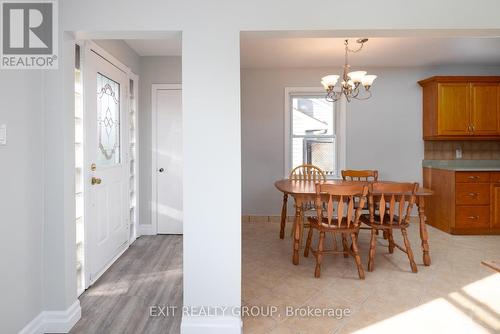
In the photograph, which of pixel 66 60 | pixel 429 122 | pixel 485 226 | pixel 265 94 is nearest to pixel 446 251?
pixel 485 226

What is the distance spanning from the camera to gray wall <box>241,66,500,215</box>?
493cm

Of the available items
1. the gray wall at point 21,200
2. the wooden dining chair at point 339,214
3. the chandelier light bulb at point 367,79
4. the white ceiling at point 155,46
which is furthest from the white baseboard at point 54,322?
the chandelier light bulb at point 367,79

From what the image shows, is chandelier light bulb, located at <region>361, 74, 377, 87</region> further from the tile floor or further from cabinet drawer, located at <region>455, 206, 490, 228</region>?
cabinet drawer, located at <region>455, 206, 490, 228</region>

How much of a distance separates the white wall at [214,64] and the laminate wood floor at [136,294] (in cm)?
37

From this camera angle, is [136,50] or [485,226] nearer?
[136,50]

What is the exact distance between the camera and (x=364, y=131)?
497 cm

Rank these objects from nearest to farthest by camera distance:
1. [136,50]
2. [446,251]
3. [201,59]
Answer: [201,59], [446,251], [136,50]

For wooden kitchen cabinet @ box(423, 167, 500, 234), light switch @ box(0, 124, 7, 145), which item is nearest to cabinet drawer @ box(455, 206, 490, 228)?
wooden kitchen cabinet @ box(423, 167, 500, 234)

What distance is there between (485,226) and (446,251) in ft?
3.90

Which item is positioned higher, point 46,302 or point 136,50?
point 136,50

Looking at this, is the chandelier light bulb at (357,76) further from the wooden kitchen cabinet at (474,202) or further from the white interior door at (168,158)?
the white interior door at (168,158)

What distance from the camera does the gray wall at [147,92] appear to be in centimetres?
421

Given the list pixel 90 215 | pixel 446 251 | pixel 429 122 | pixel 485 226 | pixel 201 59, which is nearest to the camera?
pixel 201 59

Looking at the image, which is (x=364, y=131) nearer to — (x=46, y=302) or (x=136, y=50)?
(x=136, y=50)
